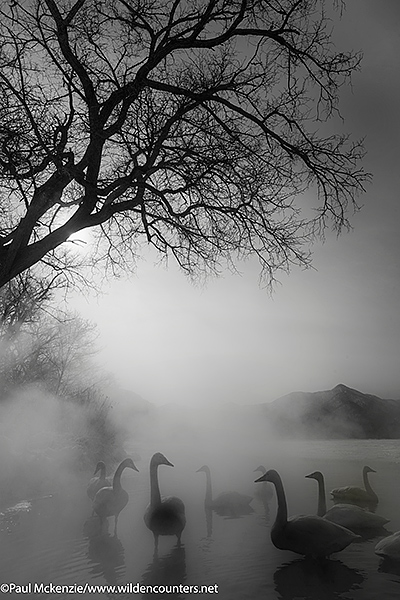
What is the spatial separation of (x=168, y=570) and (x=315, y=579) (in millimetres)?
1780

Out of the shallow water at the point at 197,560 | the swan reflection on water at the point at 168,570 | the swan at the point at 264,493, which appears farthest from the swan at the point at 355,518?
the swan at the point at 264,493

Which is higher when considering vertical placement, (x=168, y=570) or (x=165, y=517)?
(x=165, y=517)

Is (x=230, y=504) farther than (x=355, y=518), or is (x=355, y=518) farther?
(x=230, y=504)

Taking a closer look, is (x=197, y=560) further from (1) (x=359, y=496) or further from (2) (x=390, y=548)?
(1) (x=359, y=496)

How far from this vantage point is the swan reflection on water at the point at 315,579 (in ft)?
15.9

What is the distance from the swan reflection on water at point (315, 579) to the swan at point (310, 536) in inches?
A: 6.8

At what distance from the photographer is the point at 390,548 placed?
5.66 metres

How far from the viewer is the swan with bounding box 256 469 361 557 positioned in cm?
596

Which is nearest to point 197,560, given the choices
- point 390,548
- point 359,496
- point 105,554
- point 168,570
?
point 168,570

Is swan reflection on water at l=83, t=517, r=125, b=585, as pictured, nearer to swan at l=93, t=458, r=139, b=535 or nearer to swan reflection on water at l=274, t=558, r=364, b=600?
swan at l=93, t=458, r=139, b=535

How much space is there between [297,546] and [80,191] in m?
6.35

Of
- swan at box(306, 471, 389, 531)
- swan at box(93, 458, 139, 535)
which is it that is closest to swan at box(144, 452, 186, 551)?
swan at box(93, 458, 139, 535)

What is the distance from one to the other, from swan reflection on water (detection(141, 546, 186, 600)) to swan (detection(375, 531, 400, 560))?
2478 mm

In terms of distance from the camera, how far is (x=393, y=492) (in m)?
11.9
